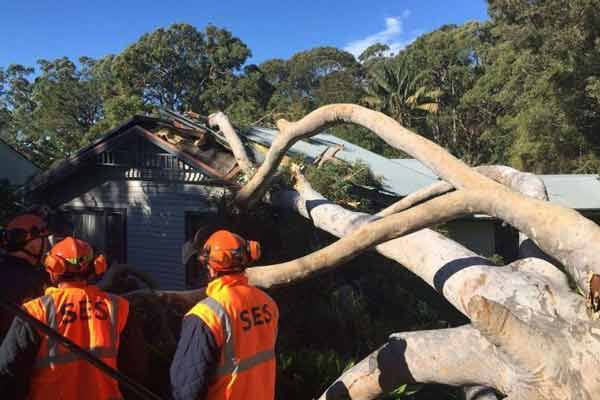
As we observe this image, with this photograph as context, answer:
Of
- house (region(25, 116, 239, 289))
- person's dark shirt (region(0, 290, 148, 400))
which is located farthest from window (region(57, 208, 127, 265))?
person's dark shirt (region(0, 290, 148, 400))

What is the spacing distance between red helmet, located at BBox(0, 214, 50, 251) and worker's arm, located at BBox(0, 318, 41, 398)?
2.37ft

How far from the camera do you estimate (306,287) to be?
7258 mm

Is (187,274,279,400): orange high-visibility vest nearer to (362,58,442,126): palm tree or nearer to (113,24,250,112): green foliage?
(362,58,442,126): palm tree

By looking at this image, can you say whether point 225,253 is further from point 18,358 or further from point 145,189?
point 145,189

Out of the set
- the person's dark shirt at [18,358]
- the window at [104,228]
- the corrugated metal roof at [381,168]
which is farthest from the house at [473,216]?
the person's dark shirt at [18,358]

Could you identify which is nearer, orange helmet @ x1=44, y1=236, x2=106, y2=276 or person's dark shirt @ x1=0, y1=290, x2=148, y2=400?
person's dark shirt @ x1=0, y1=290, x2=148, y2=400

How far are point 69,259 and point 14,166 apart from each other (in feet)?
66.5

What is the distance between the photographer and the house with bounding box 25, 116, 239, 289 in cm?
892

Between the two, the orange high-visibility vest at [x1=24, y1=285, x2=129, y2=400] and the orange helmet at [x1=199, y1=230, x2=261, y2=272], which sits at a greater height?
the orange helmet at [x1=199, y1=230, x2=261, y2=272]

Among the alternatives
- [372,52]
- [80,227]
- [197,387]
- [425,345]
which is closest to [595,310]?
[425,345]

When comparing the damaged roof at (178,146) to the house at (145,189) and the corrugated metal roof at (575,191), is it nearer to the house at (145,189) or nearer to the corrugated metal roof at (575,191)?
the house at (145,189)

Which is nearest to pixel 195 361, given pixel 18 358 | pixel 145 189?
pixel 18 358

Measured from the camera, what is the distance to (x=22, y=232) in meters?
3.04

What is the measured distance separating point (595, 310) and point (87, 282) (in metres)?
2.63
